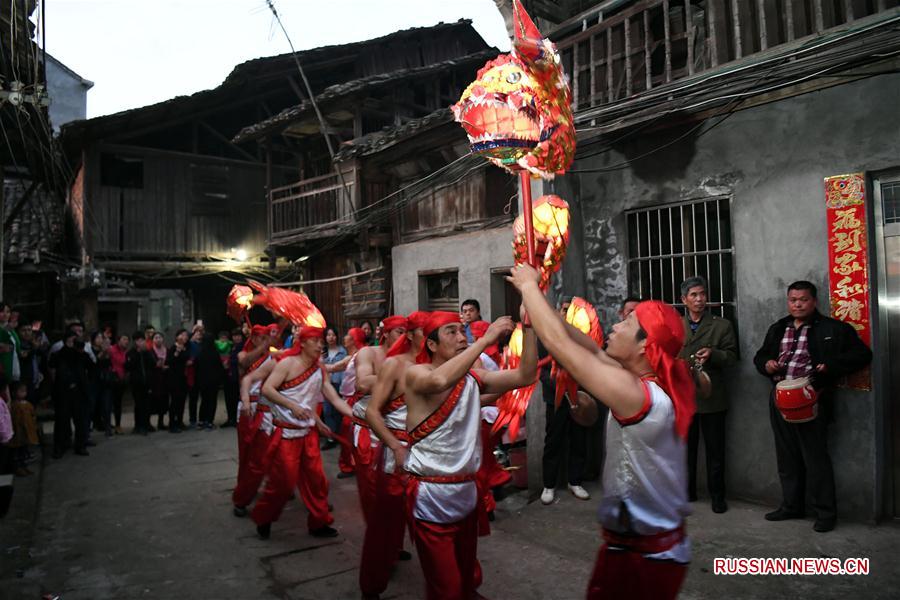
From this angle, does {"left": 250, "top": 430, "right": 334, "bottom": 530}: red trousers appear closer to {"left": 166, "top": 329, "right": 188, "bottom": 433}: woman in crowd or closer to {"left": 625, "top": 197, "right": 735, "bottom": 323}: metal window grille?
{"left": 625, "top": 197, "right": 735, "bottom": 323}: metal window grille

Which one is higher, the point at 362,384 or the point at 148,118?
the point at 148,118

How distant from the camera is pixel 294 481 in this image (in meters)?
5.35

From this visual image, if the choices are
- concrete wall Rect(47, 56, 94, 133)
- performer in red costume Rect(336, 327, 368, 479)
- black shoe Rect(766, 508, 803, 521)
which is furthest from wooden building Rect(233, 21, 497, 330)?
concrete wall Rect(47, 56, 94, 133)

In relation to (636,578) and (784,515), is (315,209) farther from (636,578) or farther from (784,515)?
(636,578)

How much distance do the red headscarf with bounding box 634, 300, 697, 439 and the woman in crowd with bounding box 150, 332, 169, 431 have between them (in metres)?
10.7

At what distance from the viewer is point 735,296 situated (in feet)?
20.2

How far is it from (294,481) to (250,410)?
1.09 metres

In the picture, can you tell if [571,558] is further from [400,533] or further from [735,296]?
[735,296]

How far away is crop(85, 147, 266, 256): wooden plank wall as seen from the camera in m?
17.0

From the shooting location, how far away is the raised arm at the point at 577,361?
7.55ft

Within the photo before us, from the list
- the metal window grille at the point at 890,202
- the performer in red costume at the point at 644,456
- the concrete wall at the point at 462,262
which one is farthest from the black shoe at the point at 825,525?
the concrete wall at the point at 462,262

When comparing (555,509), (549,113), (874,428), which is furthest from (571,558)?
(549,113)

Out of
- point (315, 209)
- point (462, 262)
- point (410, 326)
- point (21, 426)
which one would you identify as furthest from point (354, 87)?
point (410, 326)

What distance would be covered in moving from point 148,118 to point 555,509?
52.2 ft
